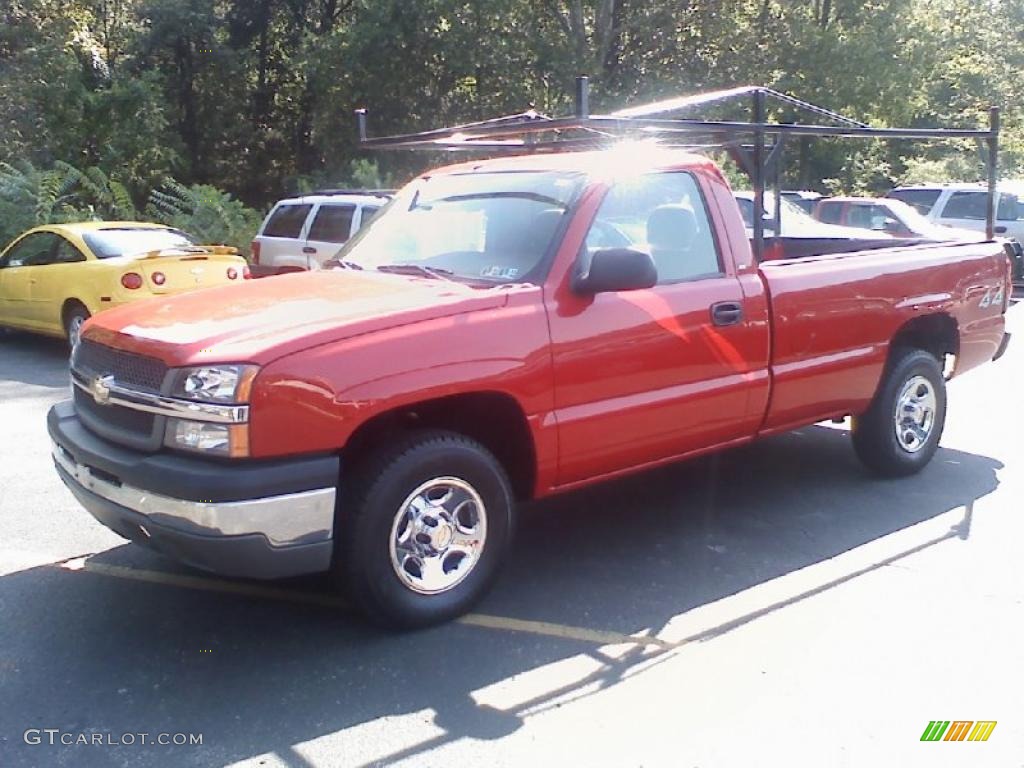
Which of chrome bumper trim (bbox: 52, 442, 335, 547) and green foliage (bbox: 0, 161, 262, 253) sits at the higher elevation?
green foliage (bbox: 0, 161, 262, 253)

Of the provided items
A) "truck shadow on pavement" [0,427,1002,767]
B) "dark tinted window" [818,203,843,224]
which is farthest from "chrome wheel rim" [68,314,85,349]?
"dark tinted window" [818,203,843,224]

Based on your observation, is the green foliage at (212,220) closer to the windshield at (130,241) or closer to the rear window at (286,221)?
the rear window at (286,221)

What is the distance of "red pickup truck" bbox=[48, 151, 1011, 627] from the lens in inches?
150

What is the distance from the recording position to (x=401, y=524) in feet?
13.7

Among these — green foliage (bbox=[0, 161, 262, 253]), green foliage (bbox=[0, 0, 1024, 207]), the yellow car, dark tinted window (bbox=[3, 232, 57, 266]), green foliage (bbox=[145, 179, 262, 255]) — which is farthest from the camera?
green foliage (bbox=[0, 0, 1024, 207])

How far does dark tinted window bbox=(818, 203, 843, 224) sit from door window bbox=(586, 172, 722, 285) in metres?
10.7

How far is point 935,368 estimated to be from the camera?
6.57 m

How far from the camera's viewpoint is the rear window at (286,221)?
41.9 feet

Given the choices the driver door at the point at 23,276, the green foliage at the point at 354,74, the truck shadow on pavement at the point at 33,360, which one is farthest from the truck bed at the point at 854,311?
the green foliage at the point at 354,74

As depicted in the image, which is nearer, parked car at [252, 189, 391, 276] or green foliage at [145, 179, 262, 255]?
parked car at [252, 189, 391, 276]

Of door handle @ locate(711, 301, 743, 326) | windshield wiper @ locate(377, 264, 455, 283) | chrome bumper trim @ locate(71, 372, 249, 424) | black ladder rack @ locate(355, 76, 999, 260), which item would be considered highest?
black ladder rack @ locate(355, 76, 999, 260)

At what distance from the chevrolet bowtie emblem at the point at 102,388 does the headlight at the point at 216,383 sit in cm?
49

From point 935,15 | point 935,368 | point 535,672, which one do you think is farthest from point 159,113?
point 535,672

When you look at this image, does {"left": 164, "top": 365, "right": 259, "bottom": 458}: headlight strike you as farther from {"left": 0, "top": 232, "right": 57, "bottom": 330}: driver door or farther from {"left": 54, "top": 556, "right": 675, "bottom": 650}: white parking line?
{"left": 0, "top": 232, "right": 57, "bottom": 330}: driver door
